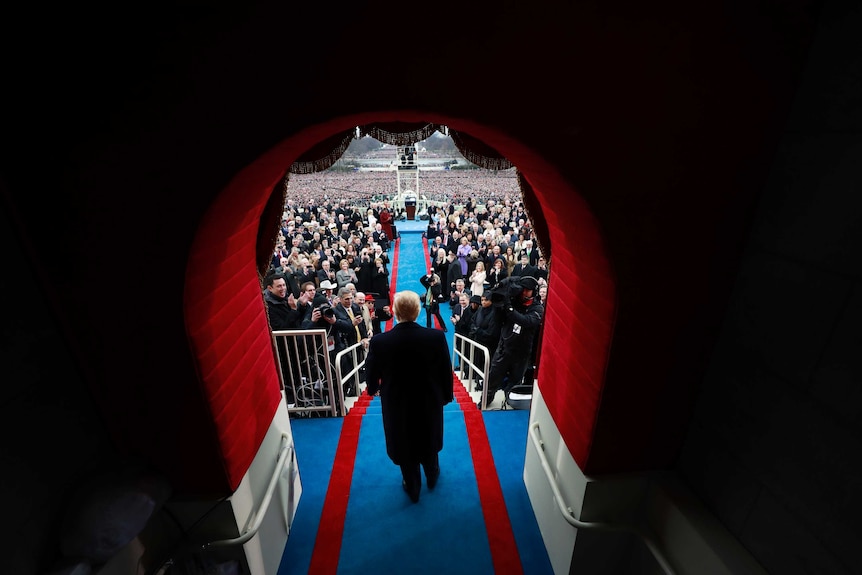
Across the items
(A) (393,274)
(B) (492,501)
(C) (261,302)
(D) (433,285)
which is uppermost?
(C) (261,302)

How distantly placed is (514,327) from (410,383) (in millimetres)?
1993

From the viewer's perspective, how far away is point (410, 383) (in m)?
2.84

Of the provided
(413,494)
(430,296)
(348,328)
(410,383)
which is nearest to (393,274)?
(430,296)

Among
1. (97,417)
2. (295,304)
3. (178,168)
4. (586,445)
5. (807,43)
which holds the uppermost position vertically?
(807,43)

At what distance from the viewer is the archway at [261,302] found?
5.99 ft

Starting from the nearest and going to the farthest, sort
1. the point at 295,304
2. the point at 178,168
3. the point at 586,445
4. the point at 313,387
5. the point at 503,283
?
the point at 178,168 → the point at 586,445 → the point at 313,387 → the point at 503,283 → the point at 295,304

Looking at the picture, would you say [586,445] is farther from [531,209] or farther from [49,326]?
[49,326]

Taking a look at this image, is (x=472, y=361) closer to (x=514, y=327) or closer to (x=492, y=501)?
(x=514, y=327)

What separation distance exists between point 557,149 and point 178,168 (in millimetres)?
1546

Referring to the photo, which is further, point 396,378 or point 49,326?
point 396,378

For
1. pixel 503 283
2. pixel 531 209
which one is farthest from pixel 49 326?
pixel 503 283

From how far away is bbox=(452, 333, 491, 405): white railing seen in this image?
179 inches

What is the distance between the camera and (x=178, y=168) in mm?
1601

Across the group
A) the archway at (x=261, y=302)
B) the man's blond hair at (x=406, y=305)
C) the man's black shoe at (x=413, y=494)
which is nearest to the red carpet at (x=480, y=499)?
the man's black shoe at (x=413, y=494)
